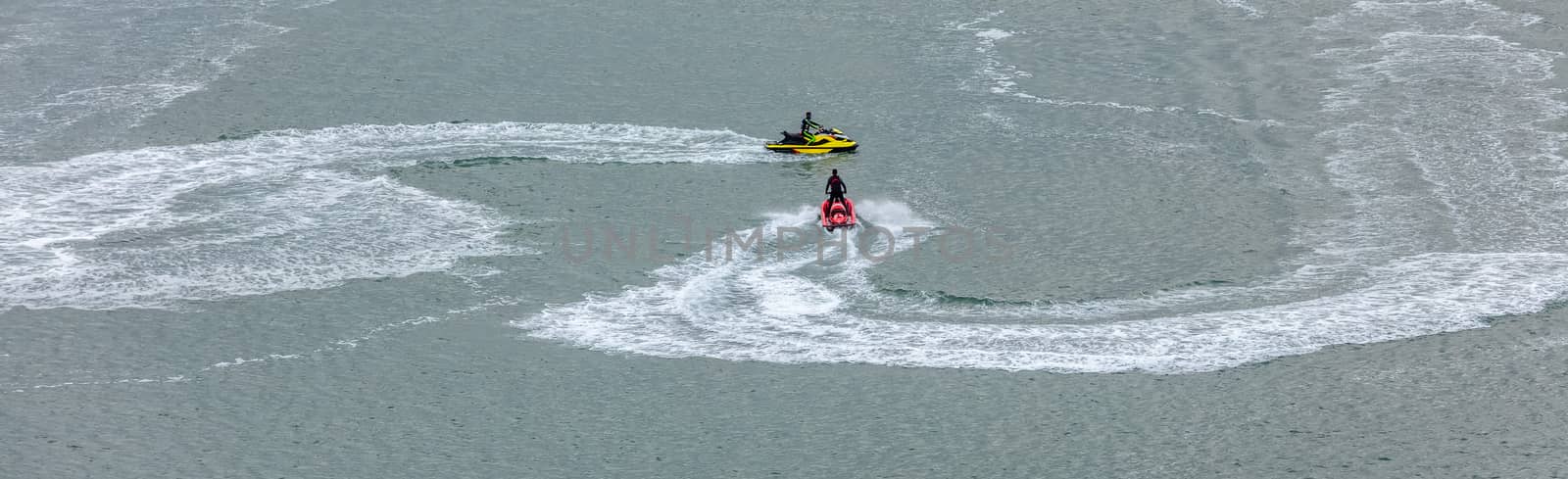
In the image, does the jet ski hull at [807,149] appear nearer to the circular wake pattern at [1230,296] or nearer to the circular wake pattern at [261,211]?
the circular wake pattern at [261,211]

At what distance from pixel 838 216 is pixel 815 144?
340 inches

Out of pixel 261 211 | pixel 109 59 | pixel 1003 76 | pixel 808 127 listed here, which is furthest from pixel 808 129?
pixel 109 59

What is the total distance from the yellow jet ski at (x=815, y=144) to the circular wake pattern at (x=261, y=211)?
0.74 metres

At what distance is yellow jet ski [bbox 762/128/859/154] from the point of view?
56.3 meters

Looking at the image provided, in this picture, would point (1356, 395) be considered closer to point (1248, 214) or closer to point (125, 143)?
point (1248, 214)

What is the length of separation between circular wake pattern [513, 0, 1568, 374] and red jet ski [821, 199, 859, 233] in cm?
101

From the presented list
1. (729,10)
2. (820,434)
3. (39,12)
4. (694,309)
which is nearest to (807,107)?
(729,10)

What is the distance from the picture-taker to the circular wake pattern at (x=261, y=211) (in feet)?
147

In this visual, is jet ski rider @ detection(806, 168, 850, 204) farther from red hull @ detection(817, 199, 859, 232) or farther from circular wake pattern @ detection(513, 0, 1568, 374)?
circular wake pattern @ detection(513, 0, 1568, 374)

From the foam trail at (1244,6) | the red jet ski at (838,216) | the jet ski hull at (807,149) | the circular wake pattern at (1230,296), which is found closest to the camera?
the circular wake pattern at (1230,296)

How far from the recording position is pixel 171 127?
59.1 metres

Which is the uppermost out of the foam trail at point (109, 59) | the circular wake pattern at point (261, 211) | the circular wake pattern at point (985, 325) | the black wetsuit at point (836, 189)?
the foam trail at point (109, 59)

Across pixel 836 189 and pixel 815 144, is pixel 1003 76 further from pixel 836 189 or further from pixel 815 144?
pixel 836 189

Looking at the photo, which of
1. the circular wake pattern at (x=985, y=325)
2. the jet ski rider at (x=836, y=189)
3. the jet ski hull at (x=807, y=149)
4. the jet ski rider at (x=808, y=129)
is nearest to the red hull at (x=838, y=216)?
the jet ski rider at (x=836, y=189)
